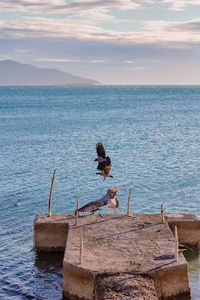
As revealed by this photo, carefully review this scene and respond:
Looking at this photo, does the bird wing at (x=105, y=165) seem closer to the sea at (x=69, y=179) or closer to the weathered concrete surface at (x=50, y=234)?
the weathered concrete surface at (x=50, y=234)

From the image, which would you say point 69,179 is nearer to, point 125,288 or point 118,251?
point 118,251

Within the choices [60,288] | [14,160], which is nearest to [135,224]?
[60,288]

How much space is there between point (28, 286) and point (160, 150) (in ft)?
146

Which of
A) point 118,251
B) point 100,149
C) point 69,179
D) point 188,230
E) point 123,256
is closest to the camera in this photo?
point 123,256

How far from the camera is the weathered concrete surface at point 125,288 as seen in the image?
22.2 meters

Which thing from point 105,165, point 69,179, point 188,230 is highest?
point 105,165

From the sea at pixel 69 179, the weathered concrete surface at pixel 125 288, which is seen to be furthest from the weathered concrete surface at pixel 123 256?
the sea at pixel 69 179

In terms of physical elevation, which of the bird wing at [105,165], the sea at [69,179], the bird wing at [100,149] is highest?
the bird wing at [100,149]

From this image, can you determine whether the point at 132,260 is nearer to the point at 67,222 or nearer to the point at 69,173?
the point at 67,222

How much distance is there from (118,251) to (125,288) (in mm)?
4014

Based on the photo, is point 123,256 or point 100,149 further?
point 100,149

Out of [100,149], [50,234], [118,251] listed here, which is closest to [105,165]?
[100,149]

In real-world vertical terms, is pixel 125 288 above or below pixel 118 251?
below

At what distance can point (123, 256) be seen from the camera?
2591 cm
